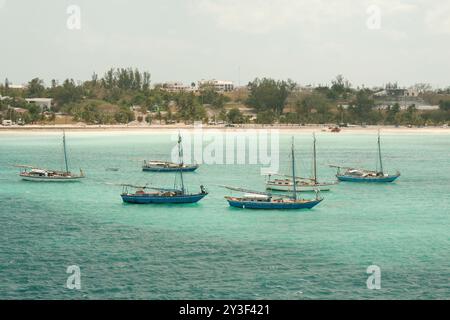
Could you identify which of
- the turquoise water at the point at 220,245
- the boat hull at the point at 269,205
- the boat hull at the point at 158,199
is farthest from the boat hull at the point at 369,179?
the boat hull at the point at 158,199

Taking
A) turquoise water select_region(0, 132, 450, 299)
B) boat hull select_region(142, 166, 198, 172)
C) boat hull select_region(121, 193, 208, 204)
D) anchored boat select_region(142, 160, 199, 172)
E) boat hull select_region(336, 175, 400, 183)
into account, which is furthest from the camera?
anchored boat select_region(142, 160, 199, 172)

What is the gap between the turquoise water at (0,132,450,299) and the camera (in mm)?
41375

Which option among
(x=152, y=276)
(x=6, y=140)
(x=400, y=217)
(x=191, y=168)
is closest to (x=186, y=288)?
(x=152, y=276)

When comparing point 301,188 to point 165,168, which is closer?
point 301,188

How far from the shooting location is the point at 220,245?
5138 centimetres

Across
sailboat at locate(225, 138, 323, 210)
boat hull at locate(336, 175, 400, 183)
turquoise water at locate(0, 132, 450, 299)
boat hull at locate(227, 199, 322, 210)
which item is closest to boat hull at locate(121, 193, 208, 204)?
turquoise water at locate(0, 132, 450, 299)

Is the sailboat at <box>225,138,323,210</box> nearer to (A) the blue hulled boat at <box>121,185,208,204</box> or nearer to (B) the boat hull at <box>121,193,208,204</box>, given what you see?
(A) the blue hulled boat at <box>121,185,208,204</box>

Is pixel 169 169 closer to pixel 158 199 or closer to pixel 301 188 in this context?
pixel 301 188

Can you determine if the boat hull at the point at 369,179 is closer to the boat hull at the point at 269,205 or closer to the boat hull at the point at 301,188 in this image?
the boat hull at the point at 301,188

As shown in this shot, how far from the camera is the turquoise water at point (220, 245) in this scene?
41.4 metres

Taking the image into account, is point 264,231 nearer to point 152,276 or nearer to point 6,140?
point 152,276

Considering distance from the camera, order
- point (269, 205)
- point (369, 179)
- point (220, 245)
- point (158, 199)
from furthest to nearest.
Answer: point (369, 179), point (158, 199), point (269, 205), point (220, 245)

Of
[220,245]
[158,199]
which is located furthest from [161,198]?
[220,245]

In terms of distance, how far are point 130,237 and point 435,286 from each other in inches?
847
